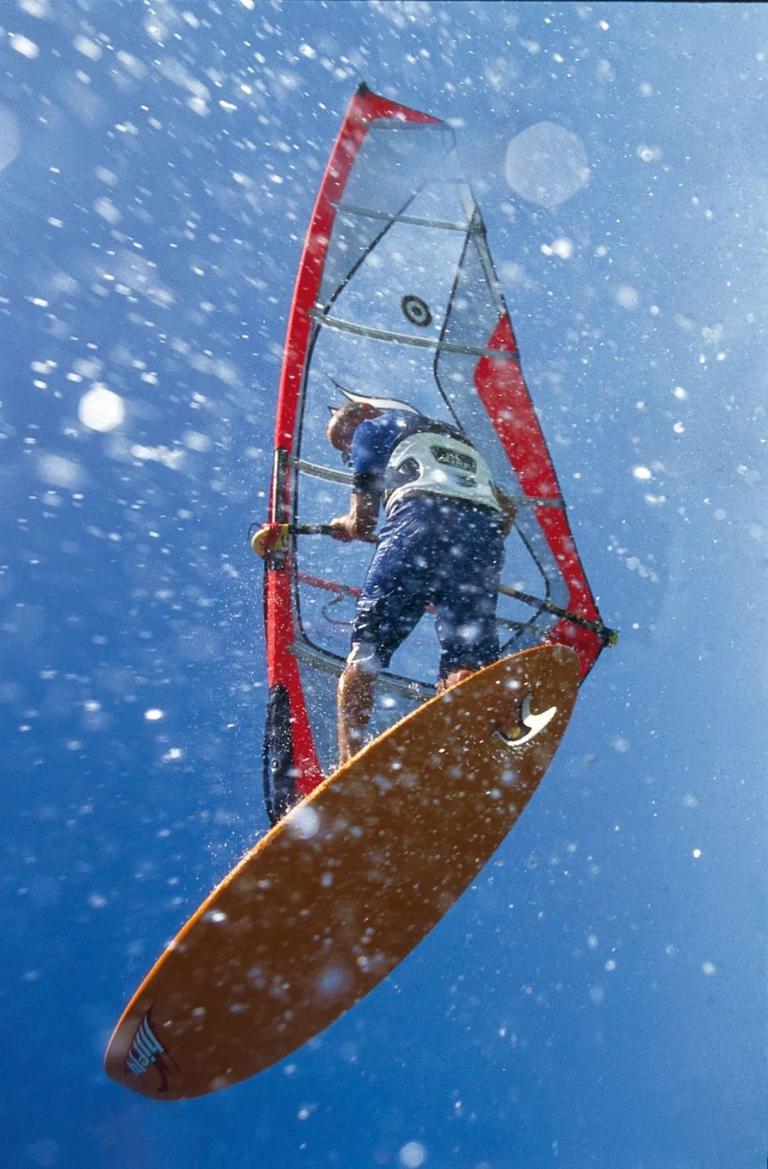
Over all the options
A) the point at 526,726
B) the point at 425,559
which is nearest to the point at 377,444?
the point at 425,559

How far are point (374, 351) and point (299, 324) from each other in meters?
0.55

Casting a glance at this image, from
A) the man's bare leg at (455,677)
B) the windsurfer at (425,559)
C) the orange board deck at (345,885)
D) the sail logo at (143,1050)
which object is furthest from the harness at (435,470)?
the sail logo at (143,1050)

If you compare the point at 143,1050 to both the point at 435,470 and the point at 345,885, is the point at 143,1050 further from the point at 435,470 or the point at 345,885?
the point at 435,470

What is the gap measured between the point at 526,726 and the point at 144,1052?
1454 mm

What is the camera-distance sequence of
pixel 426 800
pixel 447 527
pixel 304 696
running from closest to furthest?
1. pixel 426 800
2. pixel 447 527
3. pixel 304 696

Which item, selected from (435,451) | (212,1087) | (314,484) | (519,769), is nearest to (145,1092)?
(212,1087)

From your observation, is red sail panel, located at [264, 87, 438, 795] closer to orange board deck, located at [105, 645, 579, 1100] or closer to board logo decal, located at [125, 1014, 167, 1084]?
orange board deck, located at [105, 645, 579, 1100]

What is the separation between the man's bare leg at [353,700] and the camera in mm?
2279

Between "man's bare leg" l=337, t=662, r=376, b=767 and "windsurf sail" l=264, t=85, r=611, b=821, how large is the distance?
1244 mm

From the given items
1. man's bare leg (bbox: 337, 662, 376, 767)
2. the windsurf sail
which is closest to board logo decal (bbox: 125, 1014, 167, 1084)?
man's bare leg (bbox: 337, 662, 376, 767)

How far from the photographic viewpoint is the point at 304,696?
3.59 metres

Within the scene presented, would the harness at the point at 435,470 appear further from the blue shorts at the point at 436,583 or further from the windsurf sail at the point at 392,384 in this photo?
the windsurf sail at the point at 392,384

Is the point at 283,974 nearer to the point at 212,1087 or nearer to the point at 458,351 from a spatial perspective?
the point at 212,1087

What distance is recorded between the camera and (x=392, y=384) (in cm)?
425
